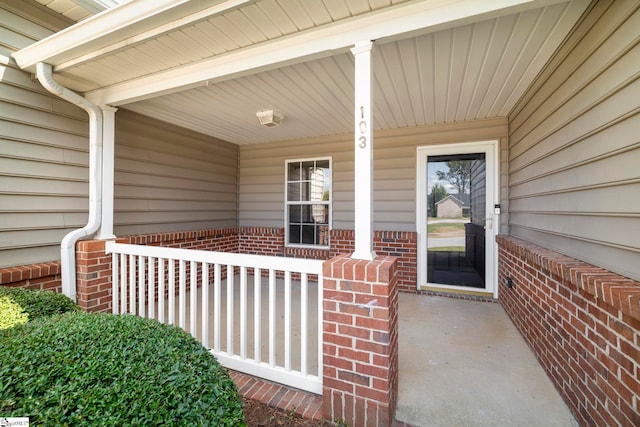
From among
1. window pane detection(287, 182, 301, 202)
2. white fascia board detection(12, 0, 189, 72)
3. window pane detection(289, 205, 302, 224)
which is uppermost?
white fascia board detection(12, 0, 189, 72)

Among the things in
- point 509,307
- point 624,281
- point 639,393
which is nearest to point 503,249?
point 509,307

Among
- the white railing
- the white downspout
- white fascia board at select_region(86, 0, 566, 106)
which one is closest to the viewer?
white fascia board at select_region(86, 0, 566, 106)

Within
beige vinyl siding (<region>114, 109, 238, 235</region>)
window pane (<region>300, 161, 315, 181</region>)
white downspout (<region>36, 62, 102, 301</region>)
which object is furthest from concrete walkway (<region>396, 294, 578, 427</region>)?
beige vinyl siding (<region>114, 109, 238, 235</region>)

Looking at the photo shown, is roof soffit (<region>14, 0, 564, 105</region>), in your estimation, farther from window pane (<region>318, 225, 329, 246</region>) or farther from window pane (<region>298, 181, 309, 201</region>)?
window pane (<region>318, 225, 329, 246</region>)

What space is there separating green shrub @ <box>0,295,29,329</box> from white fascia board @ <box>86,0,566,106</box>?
2065 millimetres

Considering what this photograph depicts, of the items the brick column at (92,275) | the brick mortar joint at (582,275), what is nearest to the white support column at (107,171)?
the brick column at (92,275)

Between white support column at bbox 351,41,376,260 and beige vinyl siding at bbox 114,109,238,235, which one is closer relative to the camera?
white support column at bbox 351,41,376,260

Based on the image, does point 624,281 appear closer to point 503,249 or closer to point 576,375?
point 576,375

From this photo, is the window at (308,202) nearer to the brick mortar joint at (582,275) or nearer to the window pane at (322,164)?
the window pane at (322,164)

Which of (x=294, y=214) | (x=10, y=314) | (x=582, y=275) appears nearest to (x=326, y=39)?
(x=582, y=275)

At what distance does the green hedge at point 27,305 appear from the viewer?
1.90 m

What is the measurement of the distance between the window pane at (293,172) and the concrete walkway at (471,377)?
122 inches

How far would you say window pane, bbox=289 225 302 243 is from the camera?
17.1 feet

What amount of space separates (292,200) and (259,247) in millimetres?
1159
